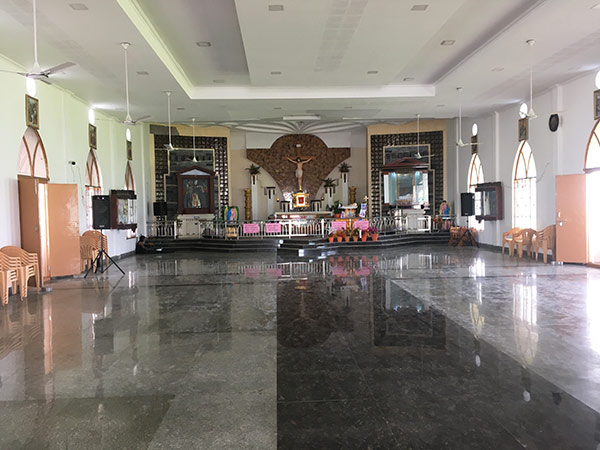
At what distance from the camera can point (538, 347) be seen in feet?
14.3

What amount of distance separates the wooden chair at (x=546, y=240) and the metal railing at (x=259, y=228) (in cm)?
619

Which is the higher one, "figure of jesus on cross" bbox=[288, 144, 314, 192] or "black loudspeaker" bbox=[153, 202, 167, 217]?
"figure of jesus on cross" bbox=[288, 144, 314, 192]

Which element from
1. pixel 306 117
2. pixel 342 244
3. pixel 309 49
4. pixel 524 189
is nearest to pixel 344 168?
pixel 306 117

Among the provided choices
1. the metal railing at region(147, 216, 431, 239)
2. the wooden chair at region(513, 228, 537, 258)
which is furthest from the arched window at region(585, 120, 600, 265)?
the metal railing at region(147, 216, 431, 239)

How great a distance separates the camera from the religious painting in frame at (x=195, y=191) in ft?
58.5

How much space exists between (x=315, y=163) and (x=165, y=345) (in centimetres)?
1658

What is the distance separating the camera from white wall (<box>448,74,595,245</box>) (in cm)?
1009

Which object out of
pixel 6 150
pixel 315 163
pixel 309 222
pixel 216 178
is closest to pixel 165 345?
pixel 6 150

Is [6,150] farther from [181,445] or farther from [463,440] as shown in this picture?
[463,440]

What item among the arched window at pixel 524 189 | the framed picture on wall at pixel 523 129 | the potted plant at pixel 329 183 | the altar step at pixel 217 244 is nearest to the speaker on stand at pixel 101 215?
the altar step at pixel 217 244

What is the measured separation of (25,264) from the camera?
25.7 feet

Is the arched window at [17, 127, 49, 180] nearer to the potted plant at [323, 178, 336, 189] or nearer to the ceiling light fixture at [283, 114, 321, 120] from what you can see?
the ceiling light fixture at [283, 114, 321, 120]

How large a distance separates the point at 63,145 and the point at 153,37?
3.91m

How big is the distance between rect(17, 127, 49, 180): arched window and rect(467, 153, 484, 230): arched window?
13.1 m
